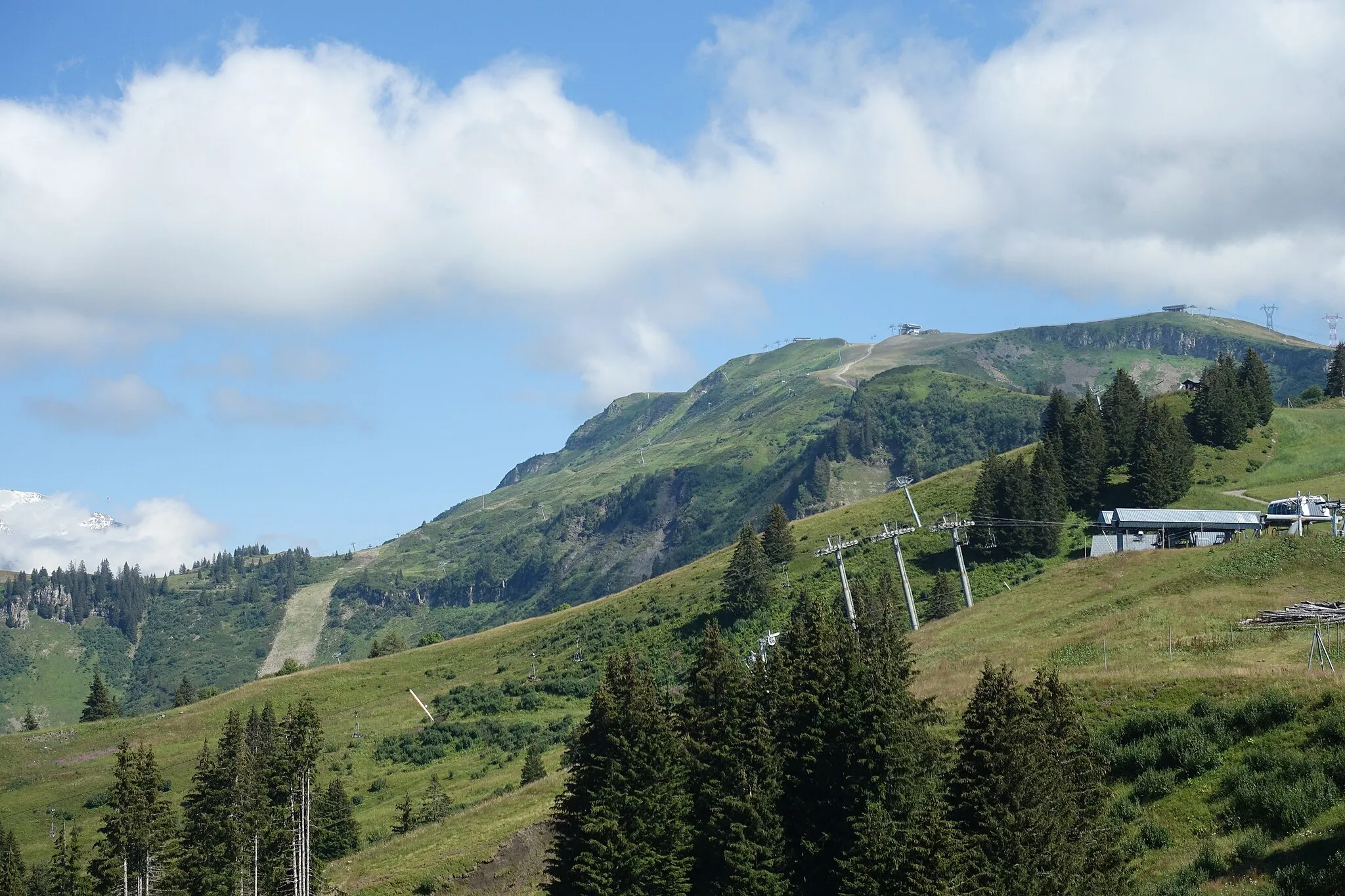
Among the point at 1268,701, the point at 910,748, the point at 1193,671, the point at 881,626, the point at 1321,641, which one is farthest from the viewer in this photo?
the point at 881,626

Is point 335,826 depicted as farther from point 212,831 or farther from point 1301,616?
point 1301,616

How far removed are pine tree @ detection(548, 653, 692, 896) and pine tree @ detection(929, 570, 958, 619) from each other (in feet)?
205

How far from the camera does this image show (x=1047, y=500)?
418 ft

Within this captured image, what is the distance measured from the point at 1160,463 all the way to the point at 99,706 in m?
146

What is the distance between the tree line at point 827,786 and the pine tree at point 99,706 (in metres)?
137

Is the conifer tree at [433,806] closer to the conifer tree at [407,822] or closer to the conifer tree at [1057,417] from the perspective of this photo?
the conifer tree at [407,822]

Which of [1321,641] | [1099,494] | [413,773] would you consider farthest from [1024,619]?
[413,773]

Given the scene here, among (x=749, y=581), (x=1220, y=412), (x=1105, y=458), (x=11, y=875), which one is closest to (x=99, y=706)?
(x=11, y=875)

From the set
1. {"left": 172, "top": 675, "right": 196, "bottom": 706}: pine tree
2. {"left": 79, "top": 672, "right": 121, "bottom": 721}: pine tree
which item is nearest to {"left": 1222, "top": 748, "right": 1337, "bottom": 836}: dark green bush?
{"left": 172, "top": 675, "right": 196, "bottom": 706}: pine tree

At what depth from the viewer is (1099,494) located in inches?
5251

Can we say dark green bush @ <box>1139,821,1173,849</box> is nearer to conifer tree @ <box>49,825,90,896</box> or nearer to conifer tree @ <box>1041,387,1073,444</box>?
conifer tree @ <box>49,825,90,896</box>

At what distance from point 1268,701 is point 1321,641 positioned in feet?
17.3

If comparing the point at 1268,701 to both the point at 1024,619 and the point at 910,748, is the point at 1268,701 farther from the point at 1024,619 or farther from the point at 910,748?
the point at 1024,619

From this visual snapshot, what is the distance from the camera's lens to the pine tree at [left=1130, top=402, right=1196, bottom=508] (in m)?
127
